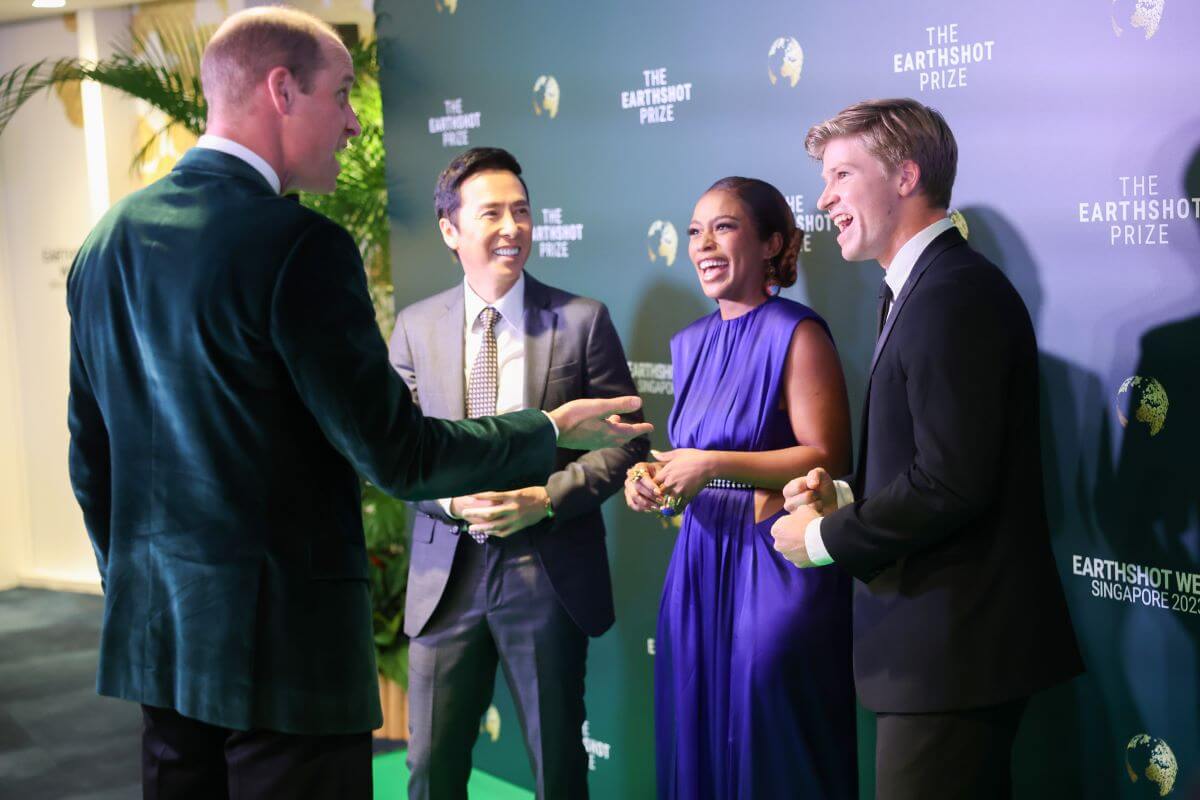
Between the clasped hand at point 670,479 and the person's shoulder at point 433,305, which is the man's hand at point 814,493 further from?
the person's shoulder at point 433,305

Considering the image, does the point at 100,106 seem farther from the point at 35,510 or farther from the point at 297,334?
the point at 297,334

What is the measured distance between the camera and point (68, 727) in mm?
5293

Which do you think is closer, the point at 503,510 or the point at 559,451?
the point at 503,510

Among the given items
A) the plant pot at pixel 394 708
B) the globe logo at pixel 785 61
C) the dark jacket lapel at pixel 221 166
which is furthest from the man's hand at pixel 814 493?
the plant pot at pixel 394 708

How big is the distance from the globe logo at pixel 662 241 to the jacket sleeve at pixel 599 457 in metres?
0.61

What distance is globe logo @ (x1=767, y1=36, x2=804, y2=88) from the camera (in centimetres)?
328

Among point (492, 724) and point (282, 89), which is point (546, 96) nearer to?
point (282, 89)

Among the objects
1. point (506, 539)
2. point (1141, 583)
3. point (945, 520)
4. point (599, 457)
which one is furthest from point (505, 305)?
point (1141, 583)

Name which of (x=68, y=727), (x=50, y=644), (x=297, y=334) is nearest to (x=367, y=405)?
(x=297, y=334)

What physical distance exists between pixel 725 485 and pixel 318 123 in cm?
139

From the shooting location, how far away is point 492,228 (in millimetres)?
3189

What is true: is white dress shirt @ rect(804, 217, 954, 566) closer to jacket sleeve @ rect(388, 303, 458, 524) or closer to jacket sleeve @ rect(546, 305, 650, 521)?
jacket sleeve @ rect(546, 305, 650, 521)

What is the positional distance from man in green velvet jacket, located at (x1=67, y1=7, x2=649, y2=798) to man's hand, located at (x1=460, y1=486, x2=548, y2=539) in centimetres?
88

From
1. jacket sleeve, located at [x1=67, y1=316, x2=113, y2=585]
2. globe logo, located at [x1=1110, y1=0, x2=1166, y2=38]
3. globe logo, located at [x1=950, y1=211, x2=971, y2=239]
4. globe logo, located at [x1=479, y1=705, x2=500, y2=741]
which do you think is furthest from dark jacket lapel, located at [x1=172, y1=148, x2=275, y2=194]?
globe logo, located at [x1=479, y1=705, x2=500, y2=741]
